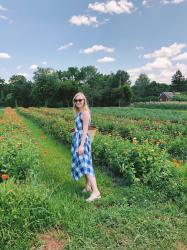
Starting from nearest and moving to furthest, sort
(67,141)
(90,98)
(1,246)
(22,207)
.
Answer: (1,246)
(22,207)
(67,141)
(90,98)

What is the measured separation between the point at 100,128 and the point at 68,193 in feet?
28.1

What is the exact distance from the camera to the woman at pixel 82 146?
18.2 ft

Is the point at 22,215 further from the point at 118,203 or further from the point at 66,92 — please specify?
the point at 66,92

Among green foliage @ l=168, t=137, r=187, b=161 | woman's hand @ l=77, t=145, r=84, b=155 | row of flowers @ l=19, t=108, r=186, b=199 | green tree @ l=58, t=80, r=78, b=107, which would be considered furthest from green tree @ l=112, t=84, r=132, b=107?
woman's hand @ l=77, t=145, r=84, b=155

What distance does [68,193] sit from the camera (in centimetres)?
572

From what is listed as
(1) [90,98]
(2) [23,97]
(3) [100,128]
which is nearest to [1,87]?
(2) [23,97]

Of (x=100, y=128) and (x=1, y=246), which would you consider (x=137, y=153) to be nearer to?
(x=1, y=246)

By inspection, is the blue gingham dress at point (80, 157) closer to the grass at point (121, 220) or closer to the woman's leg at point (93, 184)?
the woman's leg at point (93, 184)

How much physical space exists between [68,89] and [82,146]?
65.6m

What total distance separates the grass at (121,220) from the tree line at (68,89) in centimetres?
6561

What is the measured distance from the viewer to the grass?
3.99 meters

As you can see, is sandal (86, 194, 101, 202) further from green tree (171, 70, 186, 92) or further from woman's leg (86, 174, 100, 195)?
green tree (171, 70, 186, 92)

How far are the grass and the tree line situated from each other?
65614 mm

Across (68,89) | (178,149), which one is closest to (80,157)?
(178,149)
